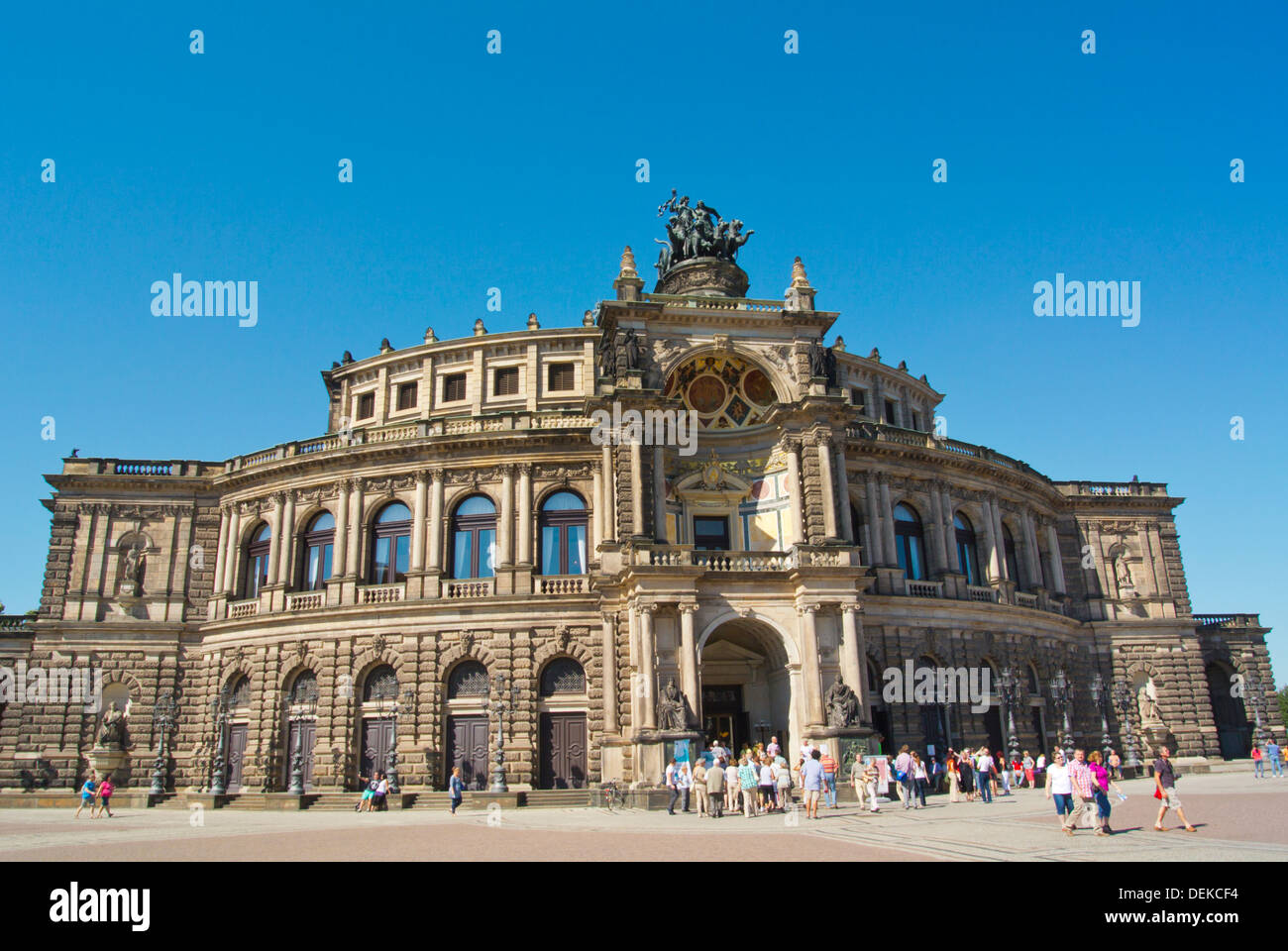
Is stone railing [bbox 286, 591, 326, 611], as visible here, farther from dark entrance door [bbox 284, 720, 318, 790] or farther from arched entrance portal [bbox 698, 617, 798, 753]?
arched entrance portal [bbox 698, 617, 798, 753]

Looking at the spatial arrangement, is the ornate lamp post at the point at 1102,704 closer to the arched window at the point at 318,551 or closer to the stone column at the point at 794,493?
the stone column at the point at 794,493

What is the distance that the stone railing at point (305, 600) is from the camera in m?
40.0

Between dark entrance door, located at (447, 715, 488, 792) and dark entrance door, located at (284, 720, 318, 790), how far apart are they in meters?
5.97

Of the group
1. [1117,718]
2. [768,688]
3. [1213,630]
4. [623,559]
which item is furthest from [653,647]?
[1213,630]

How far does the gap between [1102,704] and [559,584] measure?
96.8 ft

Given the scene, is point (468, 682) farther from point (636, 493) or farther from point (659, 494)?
point (659, 494)

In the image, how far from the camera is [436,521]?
3925 centimetres

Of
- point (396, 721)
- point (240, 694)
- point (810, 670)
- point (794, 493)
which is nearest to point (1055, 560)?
point (794, 493)

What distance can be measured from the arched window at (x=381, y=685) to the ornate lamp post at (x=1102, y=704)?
31.6 m

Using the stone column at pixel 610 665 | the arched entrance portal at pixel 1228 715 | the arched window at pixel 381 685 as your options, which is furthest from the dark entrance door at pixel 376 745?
the arched entrance portal at pixel 1228 715

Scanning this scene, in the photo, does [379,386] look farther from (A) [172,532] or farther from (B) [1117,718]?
(B) [1117,718]

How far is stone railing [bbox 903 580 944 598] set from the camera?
41.0 m

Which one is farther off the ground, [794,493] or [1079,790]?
[794,493]
